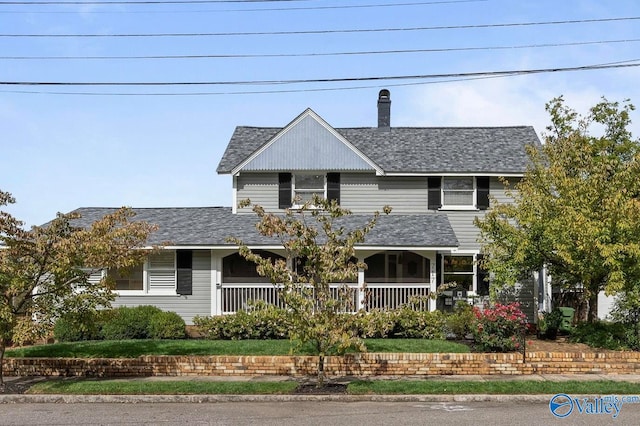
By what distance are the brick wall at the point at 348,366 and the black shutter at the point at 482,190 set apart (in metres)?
9.69

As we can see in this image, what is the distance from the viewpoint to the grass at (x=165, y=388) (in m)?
13.4

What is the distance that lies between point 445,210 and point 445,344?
Result: 803cm

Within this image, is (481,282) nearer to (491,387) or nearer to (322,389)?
(491,387)

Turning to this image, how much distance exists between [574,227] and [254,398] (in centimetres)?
885

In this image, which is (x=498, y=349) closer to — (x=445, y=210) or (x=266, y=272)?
(x=266, y=272)

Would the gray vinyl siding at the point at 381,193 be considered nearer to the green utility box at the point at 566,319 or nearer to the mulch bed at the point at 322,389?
the green utility box at the point at 566,319

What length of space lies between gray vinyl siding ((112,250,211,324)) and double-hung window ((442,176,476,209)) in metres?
8.60

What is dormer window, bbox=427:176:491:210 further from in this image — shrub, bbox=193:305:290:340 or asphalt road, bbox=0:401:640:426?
asphalt road, bbox=0:401:640:426

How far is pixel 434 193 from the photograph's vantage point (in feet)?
81.8

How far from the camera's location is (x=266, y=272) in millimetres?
13875

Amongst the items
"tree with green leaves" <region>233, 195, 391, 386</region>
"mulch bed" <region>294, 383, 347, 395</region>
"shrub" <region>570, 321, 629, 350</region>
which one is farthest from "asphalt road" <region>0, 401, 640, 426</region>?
"shrub" <region>570, 321, 629, 350</region>

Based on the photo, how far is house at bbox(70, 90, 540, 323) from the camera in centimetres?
2234

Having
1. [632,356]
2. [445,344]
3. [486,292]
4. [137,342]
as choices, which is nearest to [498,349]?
[445,344]

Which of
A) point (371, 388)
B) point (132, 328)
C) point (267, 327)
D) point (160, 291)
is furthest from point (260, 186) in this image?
point (371, 388)
